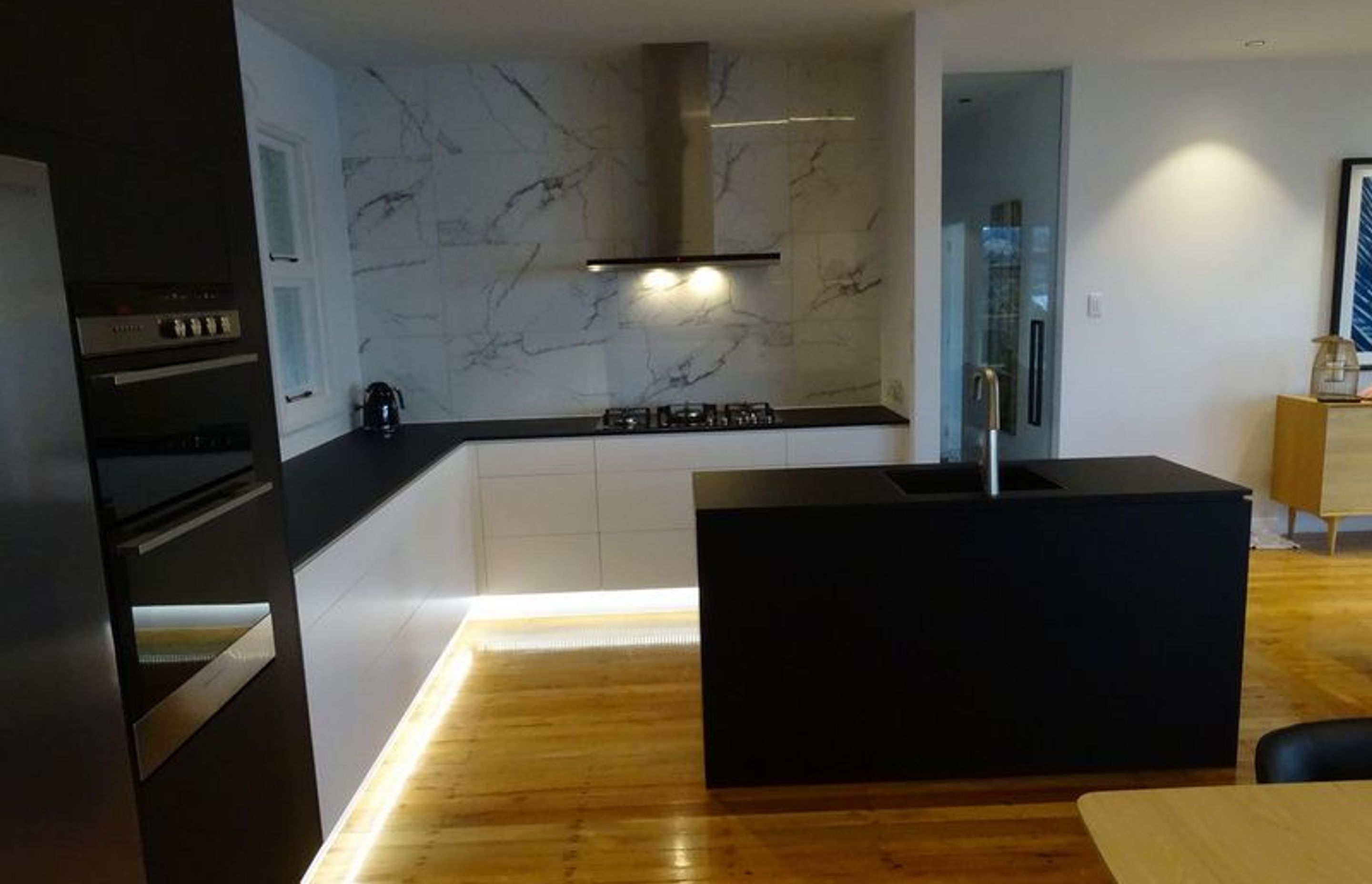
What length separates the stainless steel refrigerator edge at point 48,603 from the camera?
118cm

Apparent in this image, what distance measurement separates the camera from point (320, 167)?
13.0ft

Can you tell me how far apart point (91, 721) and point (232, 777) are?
1.58 ft

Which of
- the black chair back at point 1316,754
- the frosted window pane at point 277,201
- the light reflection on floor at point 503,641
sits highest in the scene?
the frosted window pane at point 277,201

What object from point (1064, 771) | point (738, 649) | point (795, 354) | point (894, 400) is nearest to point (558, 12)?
point (795, 354)

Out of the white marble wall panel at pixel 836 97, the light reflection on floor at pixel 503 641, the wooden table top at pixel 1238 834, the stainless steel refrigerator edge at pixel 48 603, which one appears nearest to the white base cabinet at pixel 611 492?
the light reflection on floor at pixel 503 641

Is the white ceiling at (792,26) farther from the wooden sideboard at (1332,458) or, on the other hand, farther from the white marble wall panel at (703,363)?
the wooden sideboard at (1332,458)

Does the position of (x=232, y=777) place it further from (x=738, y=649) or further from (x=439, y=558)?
(x=439, y=558)

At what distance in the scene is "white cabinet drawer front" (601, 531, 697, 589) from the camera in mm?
4020

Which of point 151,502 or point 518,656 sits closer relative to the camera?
point 151,502

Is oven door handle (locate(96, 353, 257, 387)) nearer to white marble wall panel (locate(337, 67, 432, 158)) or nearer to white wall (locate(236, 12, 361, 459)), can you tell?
white wall (locate(236, 12, 361, 459))

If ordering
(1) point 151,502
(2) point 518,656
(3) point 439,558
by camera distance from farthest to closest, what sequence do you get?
(2) point 518,656
(3) point 439,558
(1) point 151,502

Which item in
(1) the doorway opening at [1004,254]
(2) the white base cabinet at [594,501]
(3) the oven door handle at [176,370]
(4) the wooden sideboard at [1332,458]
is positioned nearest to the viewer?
(3) the oven door handle at [176,370]

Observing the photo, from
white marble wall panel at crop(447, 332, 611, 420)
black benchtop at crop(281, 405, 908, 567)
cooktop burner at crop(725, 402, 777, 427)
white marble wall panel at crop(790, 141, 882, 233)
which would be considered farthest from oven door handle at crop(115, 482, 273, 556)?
white marble wall panel at crop(790, 141, 882, 233)

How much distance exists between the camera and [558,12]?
340 centimetres
